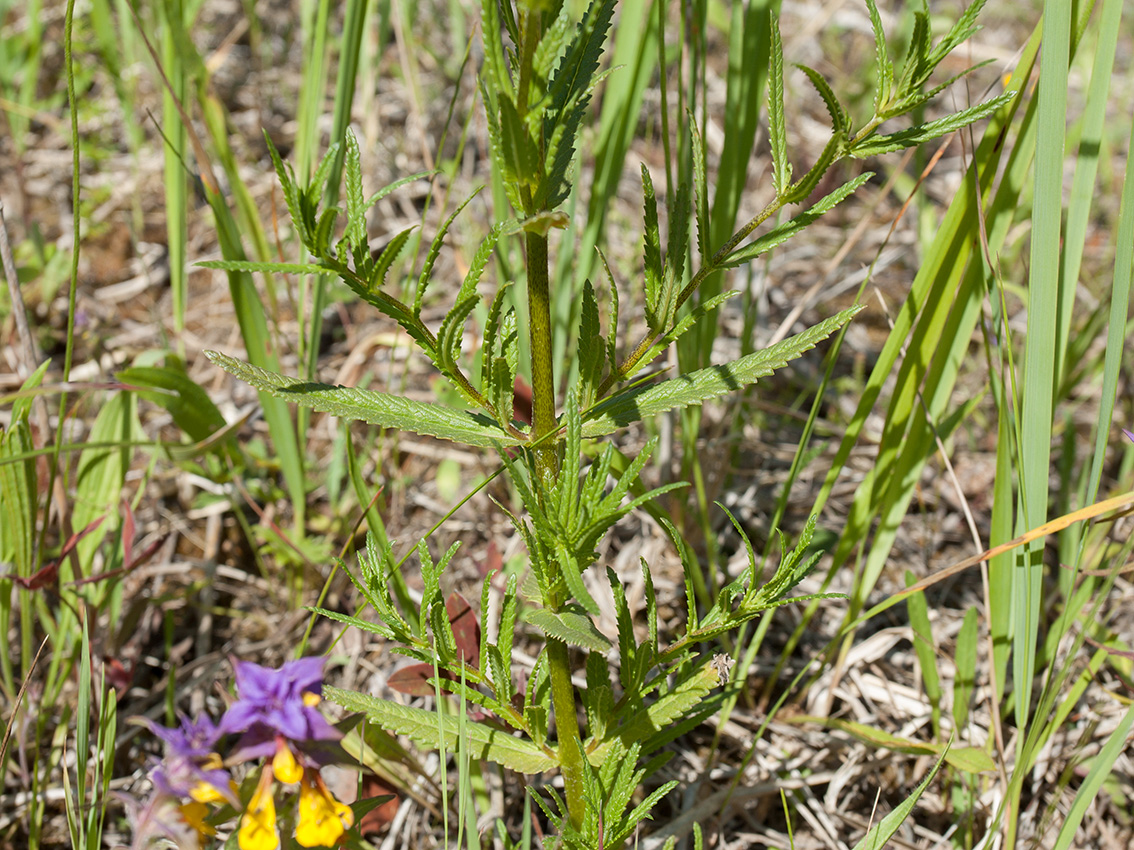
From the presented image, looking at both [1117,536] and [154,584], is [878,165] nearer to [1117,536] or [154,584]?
[1117,536]

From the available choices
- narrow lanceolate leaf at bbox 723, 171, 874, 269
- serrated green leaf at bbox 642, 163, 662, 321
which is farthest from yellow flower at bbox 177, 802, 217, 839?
narrow lanceolate leaf at bbox 723, 171, 874, 269

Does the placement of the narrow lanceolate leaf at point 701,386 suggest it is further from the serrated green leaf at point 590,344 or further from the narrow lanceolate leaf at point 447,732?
the narrow lanceolate leaf at point 447,732

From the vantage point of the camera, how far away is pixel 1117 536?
2.09 m

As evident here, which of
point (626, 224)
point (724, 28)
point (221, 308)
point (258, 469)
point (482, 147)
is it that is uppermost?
point (724, 28)

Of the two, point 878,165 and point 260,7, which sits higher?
point 260,7

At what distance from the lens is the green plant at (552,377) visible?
928 mm

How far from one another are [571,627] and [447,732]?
31 centimetres

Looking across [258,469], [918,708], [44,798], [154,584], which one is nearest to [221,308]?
[258,469]

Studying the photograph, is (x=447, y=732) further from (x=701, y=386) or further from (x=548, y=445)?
(x=701, y=386)

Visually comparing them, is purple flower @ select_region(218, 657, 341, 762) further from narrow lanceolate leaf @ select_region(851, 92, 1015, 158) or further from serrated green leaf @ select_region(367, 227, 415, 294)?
narrow lanceolate leaf @ select_region(851, 92, 1015, 158)

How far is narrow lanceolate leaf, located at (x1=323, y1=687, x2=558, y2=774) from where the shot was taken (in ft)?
3.99

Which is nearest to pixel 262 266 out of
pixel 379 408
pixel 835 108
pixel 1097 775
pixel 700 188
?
pixel 379 408

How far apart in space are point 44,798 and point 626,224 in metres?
2.08

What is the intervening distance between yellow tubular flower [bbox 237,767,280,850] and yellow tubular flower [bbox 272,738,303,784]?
0.8 inches
